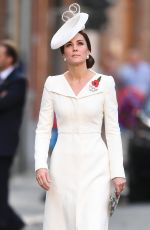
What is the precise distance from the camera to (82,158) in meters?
7.35

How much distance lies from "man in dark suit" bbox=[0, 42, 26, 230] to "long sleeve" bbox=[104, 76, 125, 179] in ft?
10.2

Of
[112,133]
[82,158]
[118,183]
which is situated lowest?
[118,183]

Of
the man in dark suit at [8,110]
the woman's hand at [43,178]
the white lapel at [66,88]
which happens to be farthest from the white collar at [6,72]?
the woman's hand at [43,178]

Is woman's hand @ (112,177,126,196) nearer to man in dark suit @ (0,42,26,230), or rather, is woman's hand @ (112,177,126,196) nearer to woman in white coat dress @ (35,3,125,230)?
woman in white coat dress @ (35,3,125,230)

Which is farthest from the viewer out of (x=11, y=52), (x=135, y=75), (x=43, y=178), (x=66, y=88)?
(x=135, y=75)

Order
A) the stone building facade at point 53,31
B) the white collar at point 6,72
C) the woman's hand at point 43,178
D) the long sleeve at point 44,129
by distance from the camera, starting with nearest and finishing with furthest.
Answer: the woman's hand at point 43,178, the long sleeve at point 44,129, the white collar at point 6,72, the stone building facade at point 53,31

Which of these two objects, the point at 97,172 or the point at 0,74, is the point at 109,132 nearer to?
the point at 97,172

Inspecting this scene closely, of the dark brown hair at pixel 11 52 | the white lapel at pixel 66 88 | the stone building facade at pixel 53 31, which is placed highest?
the white lapel at pixel 66 88

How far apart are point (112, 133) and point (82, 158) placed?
246 millimetres

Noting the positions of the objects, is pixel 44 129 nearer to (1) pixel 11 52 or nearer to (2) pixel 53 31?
(1) pixel 11 52

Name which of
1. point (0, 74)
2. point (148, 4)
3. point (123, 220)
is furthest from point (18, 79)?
point (148, 4)

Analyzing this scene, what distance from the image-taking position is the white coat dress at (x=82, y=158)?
7.32m

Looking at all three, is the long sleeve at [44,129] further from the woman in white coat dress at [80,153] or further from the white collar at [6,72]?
the white collar at [6,72]

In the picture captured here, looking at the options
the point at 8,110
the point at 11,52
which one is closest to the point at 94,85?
the point at 8,110
